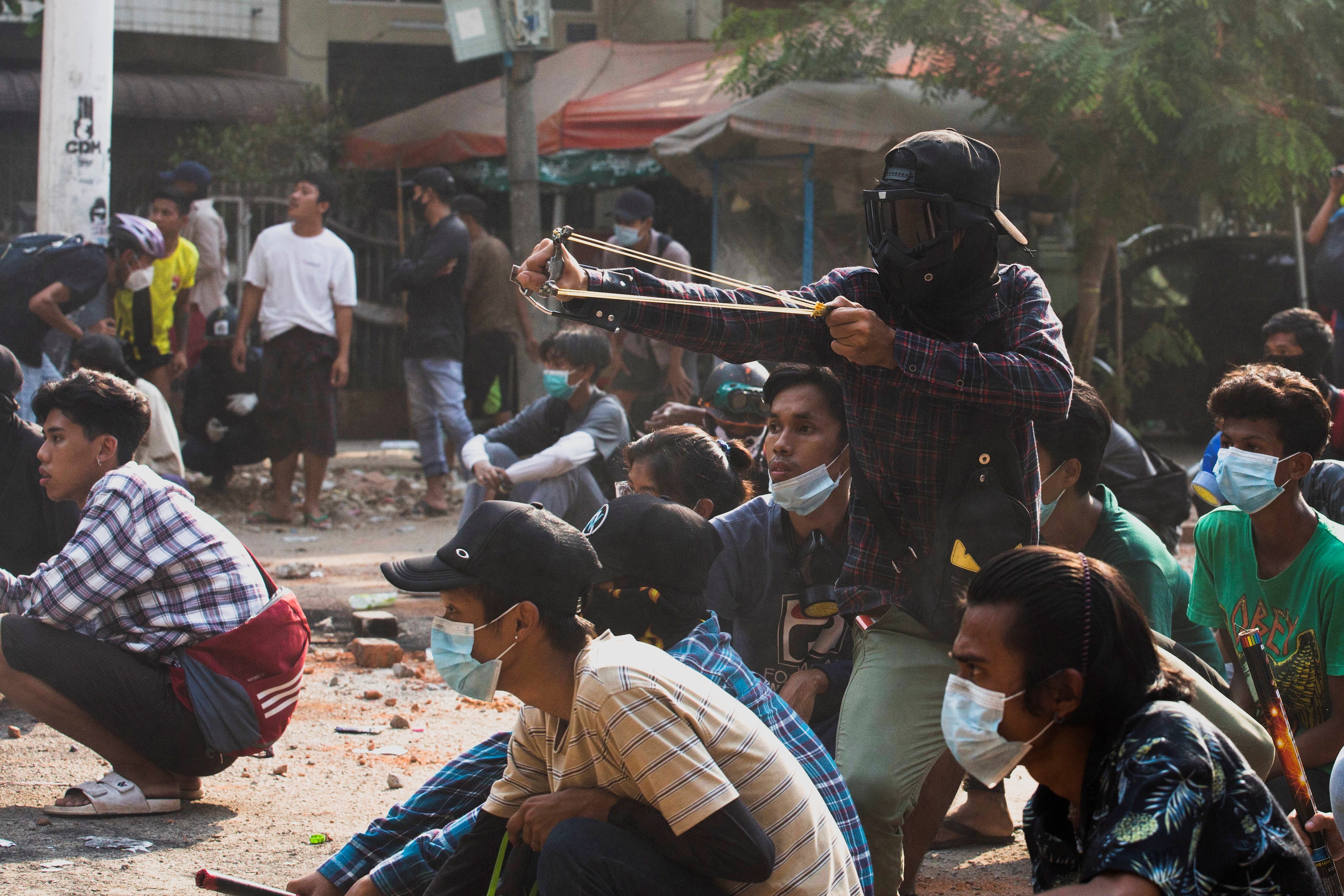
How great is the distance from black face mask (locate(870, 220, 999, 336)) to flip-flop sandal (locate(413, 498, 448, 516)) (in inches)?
264

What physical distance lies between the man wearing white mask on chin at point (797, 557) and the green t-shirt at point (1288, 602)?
3.17 feet

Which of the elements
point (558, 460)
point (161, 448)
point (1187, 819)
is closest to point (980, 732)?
point (1187, 819)

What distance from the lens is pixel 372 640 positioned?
6.30 m

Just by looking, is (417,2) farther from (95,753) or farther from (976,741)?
(976,741)

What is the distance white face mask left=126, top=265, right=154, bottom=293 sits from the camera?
8.64 m

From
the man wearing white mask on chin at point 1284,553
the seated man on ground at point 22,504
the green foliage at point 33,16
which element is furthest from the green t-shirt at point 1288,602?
the green foliage at point 33,16

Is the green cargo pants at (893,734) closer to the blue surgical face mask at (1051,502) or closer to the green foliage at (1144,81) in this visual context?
the blue surgical face mask at (1051,502)

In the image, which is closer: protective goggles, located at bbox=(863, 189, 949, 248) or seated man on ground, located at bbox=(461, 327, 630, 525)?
protective goggles, located at bbox=(863, 189, 949, 248)

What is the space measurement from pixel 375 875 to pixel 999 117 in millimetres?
8313

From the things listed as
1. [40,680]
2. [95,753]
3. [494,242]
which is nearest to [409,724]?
[95,753]

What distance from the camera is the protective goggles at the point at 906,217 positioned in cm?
306

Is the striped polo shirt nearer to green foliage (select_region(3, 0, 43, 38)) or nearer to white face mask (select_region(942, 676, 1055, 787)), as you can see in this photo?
white face mask (select_region(942, 676, 1055, 787))

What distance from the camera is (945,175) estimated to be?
3062 millimetres

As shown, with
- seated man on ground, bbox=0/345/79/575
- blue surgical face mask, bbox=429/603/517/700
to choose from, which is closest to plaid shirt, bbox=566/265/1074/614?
blue surgical face mask, bbox=429/603/517/700
